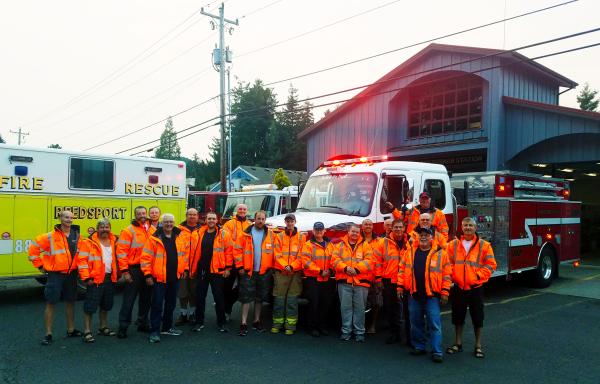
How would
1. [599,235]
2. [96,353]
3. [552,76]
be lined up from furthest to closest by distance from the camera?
[599,235] → [552,76] → [96,353]

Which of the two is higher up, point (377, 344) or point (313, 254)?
point (313, 254)

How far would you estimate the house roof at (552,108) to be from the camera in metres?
14.3

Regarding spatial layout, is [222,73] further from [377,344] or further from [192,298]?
[377,344]

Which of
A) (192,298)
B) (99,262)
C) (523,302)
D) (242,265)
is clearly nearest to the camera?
(99,262)

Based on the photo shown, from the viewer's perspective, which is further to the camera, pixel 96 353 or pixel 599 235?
pixel 599 235

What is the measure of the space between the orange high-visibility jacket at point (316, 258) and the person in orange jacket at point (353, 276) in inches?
3.6

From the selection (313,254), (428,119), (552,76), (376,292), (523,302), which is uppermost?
(552,76)

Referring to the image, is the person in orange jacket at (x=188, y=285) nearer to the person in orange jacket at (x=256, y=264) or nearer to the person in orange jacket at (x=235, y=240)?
the person in orange jacket at (x=235, y=240)

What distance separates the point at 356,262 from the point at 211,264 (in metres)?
2.20

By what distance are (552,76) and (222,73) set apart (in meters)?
13.8

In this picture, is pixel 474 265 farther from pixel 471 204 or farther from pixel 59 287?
pixel 59 287

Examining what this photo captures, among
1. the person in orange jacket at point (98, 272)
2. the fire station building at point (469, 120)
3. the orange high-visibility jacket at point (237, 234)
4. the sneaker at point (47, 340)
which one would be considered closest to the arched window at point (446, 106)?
the fire station building at point (469, 120)

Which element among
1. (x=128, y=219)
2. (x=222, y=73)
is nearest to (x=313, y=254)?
(x=128, y=219)

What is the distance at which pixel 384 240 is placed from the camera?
23.4 ft
